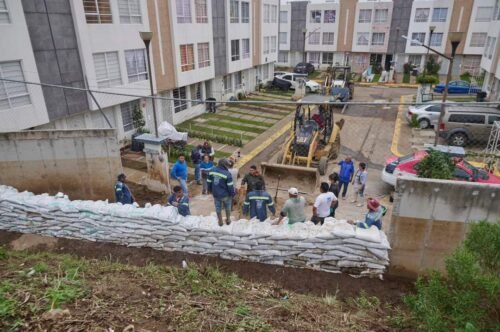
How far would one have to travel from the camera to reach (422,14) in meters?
33.7

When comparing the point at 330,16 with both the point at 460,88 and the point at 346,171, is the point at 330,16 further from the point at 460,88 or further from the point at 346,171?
the point at 346,171

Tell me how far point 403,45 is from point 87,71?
32.5 metres

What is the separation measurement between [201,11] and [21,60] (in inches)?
435

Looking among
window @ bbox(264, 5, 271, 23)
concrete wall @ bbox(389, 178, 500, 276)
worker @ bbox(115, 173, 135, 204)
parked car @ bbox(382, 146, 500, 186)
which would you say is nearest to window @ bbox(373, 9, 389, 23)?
window @ bbox(264, 5, 271, 23)

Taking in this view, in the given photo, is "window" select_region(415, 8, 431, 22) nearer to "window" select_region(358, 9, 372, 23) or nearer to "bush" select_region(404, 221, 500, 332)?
"window" select_region(358, 9, 372, 23)

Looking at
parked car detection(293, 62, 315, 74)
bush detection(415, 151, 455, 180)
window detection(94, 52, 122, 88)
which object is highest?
window detection(94, 52, 122, 88)

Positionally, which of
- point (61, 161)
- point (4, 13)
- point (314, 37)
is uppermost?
point (4, 13)

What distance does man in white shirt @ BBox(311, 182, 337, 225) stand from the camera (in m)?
7.23

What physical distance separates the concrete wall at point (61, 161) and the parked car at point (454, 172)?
8.03 metres

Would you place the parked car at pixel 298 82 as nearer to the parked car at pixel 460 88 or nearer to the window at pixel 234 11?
the window at pixel 234 11

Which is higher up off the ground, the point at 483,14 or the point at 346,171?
the point at 483,14

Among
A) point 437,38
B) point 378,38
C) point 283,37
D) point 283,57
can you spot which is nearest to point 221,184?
Result: point 437,38

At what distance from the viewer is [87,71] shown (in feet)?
43.5

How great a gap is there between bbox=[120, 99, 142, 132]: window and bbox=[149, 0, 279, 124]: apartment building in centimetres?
141
